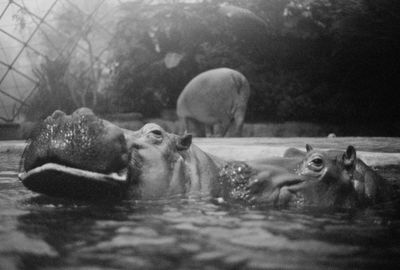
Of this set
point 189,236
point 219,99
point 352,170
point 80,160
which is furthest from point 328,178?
point 219,99

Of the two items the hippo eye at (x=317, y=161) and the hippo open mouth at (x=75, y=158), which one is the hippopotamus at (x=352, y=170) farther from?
the hippo open mouth at (x=75, y=158)

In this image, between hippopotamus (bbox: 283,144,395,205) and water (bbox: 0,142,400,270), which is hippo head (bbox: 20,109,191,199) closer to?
water (bbox: 0,142,400,270)

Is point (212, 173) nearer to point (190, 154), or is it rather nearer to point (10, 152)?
point (190, 154)

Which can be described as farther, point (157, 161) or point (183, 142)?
point (183, 142)

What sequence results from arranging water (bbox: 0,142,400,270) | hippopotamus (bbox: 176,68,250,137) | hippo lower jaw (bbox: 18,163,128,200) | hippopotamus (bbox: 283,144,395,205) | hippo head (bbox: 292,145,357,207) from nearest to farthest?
water (bbox: 0,142,400,270) < hippo lower jaw (bbox: 18,163,128,200) < hippo head (bbox: 292,145,357,207) < hippopotamus (bbox: 283,144,395,205) < hippopotamus (bbox: 176,68,250,137)

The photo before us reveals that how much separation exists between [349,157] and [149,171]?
1.18 meters

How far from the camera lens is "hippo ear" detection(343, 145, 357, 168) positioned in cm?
261

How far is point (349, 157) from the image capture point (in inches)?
104

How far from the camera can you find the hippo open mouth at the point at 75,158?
2.15 meters

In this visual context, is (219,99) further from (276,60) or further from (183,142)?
(183,142)

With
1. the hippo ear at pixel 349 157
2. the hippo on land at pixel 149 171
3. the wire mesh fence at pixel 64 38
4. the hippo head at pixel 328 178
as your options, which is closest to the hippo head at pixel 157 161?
the hippo on land at pixel 149 171

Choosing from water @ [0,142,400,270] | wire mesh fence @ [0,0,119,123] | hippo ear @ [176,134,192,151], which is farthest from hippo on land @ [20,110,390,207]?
wire mesh fence @ [0,0,119,123]

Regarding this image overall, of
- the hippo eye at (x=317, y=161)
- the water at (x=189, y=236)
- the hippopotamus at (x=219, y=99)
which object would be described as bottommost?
the water at (x=189, y=236)

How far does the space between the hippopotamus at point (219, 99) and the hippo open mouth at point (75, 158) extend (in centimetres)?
799
